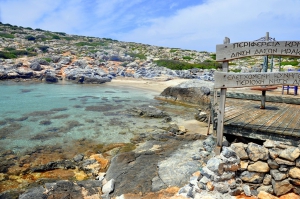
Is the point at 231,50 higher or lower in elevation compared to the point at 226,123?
higher

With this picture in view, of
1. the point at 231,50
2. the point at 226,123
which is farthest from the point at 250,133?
the point at 231,50

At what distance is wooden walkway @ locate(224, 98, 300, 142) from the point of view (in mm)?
5608

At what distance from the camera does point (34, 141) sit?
11.3 m

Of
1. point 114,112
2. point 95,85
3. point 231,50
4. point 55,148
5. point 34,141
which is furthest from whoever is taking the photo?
point 95,85

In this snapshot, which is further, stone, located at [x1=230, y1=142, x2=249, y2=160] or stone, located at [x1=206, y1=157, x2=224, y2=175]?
stone, located at [x1=230, y1=142, x2=249, y2=160]

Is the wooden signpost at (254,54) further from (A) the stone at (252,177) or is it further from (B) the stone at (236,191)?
(B) the stone at (236,191)

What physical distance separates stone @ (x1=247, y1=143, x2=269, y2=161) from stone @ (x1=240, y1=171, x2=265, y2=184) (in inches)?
13.0

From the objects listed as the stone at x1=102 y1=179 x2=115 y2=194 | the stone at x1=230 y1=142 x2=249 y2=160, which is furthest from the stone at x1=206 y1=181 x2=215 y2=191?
the stone at x1=102 y1=179 x2=115 y2=194

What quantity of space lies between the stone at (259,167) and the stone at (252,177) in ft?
0.35

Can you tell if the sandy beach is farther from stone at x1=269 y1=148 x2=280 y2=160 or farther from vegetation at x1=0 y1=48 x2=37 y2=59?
stone at x1=269 y1=148 x2=280 y2=160

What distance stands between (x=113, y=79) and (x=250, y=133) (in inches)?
1188

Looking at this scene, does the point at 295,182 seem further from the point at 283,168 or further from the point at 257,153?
the point at 257,153

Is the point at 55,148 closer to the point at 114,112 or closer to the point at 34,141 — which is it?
the point at 34,141

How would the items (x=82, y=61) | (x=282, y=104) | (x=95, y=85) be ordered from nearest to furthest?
(x=282, y=104)
(x=95, y=85)
(x=82, y=61)
